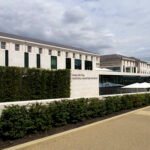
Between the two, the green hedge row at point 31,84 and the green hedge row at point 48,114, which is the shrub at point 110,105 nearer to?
the green hedge row at point 48,114

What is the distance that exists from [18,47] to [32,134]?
29.2m

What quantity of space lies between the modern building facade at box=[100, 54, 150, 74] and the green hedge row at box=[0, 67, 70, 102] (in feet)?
151

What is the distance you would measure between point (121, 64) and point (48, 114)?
2056 inches

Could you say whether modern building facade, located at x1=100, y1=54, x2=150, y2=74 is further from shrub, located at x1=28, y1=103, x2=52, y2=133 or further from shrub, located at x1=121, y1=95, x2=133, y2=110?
shrub, located at x1=28, y1=103, x2=52, y2=133

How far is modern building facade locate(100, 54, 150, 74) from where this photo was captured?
56031mm

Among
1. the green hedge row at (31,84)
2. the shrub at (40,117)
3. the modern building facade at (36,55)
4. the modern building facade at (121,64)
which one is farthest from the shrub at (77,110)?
the modern building facade at (121,64)

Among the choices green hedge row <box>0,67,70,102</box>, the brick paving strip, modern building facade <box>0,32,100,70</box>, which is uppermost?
modern building facade <box>0,32,100,70</box>

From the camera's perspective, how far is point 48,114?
21.1ft

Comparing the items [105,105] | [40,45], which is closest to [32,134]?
[105,105]

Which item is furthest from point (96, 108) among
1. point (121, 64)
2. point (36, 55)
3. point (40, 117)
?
point (121, 64)

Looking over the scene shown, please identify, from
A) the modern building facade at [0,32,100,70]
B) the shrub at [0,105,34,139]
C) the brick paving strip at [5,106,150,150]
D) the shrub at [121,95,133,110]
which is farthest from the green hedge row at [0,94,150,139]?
the modern building facade at [0,32,100,70]

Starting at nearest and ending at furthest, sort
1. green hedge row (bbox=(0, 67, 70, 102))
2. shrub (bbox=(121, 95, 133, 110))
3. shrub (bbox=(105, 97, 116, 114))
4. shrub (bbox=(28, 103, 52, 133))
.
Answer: shrub (bbox=(28, 103, 52, 133)), green hedge row (bbox=(0, 67, 70, 102)), shrub (bbox=(105, 97, 116, 114)), shrub (bbox=(121, 95, 133, 110))

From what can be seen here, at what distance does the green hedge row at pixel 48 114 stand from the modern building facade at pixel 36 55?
480 inches

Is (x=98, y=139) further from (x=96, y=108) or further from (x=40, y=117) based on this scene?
(x=96, y=108)
